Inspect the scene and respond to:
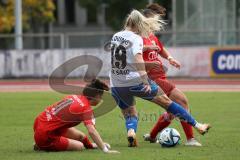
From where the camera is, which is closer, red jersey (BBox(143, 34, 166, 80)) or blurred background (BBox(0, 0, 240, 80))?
red jersey (BBox(143, 34, 166, 80))

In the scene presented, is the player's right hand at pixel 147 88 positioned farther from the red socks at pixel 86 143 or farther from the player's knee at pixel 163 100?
the red socks at pixel 86 143

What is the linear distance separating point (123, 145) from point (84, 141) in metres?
0.74

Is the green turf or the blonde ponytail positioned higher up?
the blonde ponytail

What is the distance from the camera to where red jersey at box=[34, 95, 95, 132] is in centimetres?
1112

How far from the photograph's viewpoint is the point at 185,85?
94.8 feet

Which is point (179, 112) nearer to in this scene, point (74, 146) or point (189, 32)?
point (74, 146)

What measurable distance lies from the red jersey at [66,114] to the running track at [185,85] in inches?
586

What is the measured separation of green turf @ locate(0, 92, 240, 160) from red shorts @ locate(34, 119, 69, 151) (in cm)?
19

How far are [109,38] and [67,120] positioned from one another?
3037cm

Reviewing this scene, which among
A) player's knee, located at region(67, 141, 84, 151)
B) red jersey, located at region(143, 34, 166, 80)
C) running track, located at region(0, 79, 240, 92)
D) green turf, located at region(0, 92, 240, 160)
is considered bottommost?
running track, located at region(0, 79, 240, 92)

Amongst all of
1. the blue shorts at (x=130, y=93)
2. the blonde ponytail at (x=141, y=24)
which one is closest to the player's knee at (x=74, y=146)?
the blue shorts at (x=130, y=93)

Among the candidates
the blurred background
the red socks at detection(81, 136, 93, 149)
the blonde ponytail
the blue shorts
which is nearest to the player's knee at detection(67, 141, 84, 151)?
the red socks at detection(81, 136, 93, 149)

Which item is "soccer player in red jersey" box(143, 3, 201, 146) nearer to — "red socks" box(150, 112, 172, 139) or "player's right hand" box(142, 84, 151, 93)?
"red socks" box(150, 112, 172, 139)

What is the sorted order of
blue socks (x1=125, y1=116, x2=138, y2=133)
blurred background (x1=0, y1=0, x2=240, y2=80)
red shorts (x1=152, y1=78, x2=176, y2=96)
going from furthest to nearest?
blurred background (x1=0, y1=0, x2=240, y2=80) < red shorts (x1=152, y1=78, x2=176, y2=96) < blue socks (x1=125, y1=116, x2=138, y2=133)
